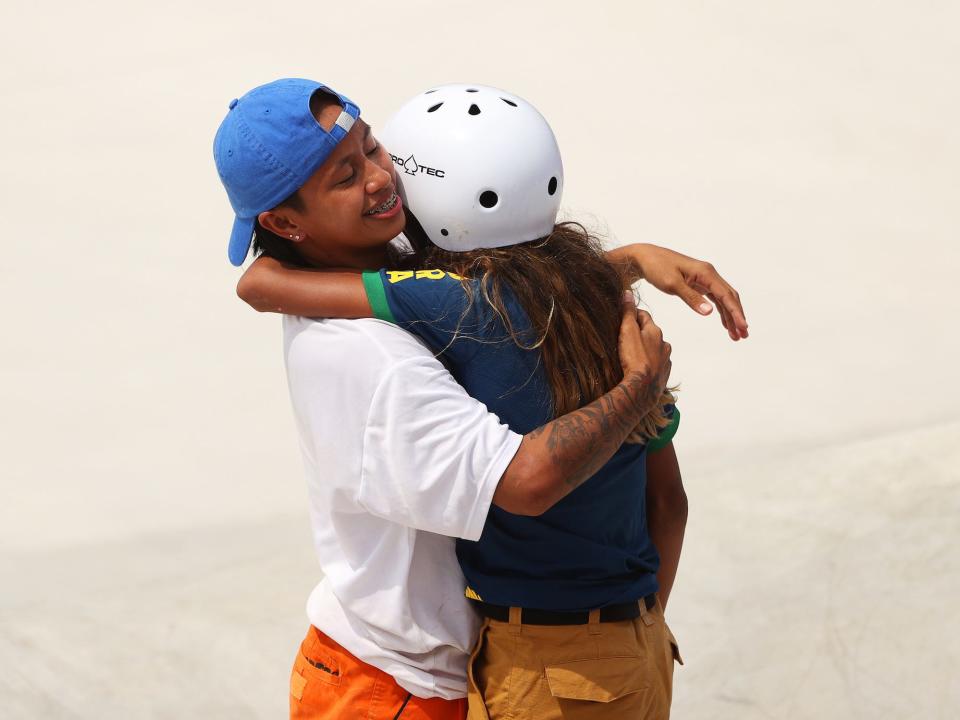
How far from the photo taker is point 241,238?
2617 mm

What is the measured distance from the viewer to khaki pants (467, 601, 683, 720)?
8.45 ft

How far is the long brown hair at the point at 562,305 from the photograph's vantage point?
245 cm

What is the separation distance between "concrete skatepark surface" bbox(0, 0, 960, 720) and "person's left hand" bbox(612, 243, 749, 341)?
286cm

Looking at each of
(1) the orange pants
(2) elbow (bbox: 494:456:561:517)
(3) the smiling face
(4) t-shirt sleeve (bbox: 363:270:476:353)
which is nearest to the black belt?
(1) the orange pants

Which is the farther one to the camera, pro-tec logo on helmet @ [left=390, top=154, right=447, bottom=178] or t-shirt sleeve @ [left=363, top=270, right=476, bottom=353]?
pro-tec logo on helmet @ [left=390, top=154, right=447, bottom=178]

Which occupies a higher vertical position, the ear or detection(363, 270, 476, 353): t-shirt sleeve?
the ear

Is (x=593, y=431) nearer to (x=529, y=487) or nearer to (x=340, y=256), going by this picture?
(x=529, y=487)

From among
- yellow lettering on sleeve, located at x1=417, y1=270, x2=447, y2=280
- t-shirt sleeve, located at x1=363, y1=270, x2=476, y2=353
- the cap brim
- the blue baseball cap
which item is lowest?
t-shirt sleeve, located at x1=363, y1=270, x2=476, y2=353

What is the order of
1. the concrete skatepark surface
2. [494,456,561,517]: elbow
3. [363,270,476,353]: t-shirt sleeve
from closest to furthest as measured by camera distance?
1. [494,456,561,517]: elbow
2. [363,270,476,353]: t-shirt sleeve
3. the concrete skatepark surface

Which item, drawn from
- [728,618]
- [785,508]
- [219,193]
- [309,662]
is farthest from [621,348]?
[219,193]

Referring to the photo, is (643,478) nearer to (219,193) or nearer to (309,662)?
(309,662)

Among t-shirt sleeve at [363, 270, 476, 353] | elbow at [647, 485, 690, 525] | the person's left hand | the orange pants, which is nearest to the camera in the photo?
t-shirt sleeve at [363, 270, 476, 353]

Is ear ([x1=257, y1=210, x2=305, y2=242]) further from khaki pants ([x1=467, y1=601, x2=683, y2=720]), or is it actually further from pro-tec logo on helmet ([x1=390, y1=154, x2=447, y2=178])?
khaki pants ([x1=467, y1=601, x2=683, y2=720])

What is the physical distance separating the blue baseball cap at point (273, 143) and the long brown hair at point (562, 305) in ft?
1.21
